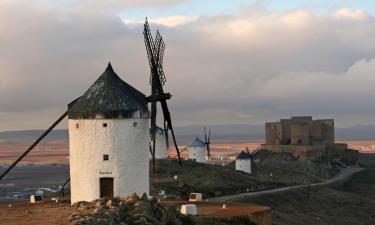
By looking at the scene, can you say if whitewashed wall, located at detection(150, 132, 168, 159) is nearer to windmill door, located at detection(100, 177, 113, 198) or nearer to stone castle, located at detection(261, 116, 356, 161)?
stone castle, located at detection(261, 116, 356, 161)

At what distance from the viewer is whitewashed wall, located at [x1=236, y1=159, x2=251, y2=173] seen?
80.2 meters

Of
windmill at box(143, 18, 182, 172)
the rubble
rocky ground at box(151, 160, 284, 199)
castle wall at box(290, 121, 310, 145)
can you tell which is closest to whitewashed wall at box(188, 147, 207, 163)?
rocky ground at box(151, 160, 284, 199)

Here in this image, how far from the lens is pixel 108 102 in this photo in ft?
90.1

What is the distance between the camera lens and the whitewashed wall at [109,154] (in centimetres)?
2698

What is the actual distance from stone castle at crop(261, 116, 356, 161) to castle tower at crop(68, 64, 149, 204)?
7125 centimetres

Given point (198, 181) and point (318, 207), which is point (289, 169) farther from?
point (198, 181)

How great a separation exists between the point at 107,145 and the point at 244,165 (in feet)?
179

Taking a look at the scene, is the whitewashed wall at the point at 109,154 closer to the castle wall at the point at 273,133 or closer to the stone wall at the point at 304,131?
the stone wall at the point at 304,131

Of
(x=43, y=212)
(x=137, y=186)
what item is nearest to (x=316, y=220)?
(x=137, y=186)

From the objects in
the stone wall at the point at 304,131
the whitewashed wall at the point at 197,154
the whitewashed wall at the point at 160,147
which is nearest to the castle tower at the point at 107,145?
the whitewashed wall at the point at 160,147

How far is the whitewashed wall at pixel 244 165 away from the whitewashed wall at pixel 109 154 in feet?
175

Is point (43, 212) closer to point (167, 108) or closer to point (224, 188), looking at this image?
point (167, 108)

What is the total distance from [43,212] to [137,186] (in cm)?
462

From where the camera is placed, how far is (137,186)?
27625mm
